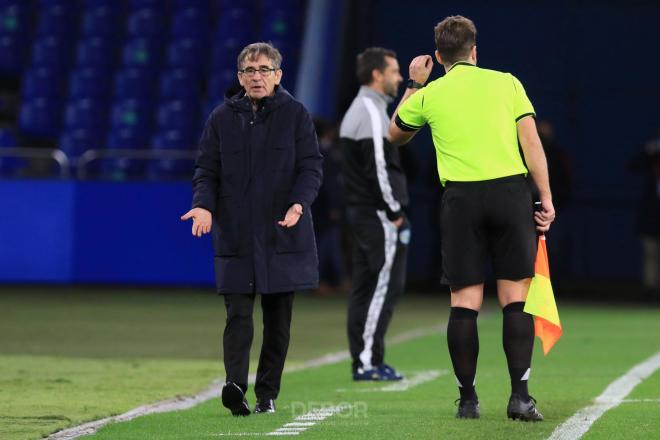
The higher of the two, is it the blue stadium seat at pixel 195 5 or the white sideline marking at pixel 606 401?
the blue stadium seat at pixel 195 5

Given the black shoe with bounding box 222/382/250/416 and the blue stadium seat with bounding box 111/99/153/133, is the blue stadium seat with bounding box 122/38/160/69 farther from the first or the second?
the black shoe with bounding box 222/382/250/416

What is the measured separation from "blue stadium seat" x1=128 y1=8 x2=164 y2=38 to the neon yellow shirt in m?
17.2

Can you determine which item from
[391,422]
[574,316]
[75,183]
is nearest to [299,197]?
[391,422]

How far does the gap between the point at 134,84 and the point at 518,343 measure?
17.1 meters

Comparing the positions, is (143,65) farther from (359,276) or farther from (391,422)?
(391,422)

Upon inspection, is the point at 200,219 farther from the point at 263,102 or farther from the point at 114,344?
the point at 114,344

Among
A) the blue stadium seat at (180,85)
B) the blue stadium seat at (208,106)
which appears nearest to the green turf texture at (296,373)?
the blue stadium seat at (208,106)

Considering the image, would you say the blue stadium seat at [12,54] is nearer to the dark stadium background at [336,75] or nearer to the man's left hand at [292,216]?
the dark stadium background at [336,75]

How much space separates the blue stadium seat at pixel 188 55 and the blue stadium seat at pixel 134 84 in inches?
16.5

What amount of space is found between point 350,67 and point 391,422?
51.9ft

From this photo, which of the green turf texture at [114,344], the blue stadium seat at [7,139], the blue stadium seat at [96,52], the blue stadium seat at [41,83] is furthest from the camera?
the blue stadium seat at [96,52]

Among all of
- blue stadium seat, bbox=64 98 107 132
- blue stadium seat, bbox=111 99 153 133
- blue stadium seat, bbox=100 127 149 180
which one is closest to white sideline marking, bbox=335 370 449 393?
blue stadium seat, bbox=100 127 149 180

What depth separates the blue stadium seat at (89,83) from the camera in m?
24.4

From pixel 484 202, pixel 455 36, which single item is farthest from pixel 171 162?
pixel 484 202
